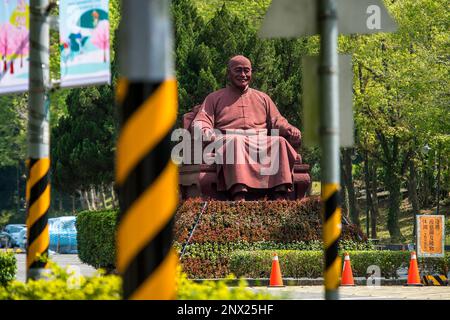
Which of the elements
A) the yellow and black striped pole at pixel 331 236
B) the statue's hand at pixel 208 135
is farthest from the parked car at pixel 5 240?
the yellow and black striped pole at pixel 331 236

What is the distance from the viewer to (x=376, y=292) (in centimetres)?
2069

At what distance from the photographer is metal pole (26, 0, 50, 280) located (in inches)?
441

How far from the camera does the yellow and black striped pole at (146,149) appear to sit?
168 inches

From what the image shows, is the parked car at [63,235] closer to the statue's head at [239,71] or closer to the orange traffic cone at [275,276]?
the statue's head at [239,71]

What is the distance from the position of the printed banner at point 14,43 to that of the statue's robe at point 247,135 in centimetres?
1415

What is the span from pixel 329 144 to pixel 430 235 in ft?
55.7

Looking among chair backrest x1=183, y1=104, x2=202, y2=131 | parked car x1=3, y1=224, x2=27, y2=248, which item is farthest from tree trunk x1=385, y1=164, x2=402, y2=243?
chair backrest x1=183, y1=104, x2=202, y2=131

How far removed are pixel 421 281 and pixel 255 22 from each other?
30065 millimetres

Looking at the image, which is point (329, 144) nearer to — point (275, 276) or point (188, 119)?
point (275, 276)

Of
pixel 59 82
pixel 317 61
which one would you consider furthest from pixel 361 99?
pixel 317 61

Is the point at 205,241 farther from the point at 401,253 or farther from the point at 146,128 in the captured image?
the point at 146,128

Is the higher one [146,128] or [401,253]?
[146,128]

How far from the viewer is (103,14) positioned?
34.9ft

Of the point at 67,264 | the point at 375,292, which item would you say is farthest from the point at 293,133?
the point at 67,264
